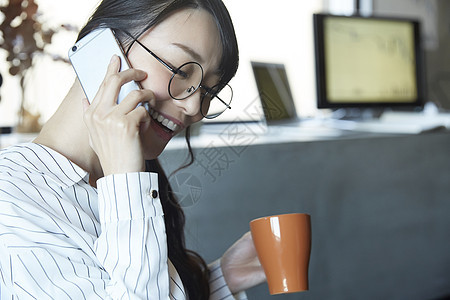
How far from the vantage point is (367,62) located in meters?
1.81

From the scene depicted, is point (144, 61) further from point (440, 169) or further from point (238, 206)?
point (440, 169)

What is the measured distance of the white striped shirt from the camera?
0.61m

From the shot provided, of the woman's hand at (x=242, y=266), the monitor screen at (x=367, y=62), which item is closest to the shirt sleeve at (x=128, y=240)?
the woman's hand at (x=242, y=266)

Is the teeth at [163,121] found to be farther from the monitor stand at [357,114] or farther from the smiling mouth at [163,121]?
the monitor stand at [357,114]

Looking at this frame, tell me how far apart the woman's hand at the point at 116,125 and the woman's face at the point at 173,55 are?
0.04 m

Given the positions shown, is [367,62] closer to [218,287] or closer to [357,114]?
[357,114]

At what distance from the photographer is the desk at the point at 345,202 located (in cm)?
108

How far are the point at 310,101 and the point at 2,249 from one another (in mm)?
1672

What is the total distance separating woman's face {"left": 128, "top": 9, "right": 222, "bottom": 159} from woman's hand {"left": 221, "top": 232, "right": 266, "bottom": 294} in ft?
0.89

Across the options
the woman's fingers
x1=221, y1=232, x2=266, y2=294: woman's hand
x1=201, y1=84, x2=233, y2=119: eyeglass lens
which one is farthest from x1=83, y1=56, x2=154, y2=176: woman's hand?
x1=221, y1=232, x2=266, y2=294: woman's hand

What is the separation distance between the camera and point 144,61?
2.25 feet

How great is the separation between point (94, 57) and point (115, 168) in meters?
0.15

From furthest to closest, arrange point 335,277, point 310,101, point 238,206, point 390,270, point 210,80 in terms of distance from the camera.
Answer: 1. point 310,101
2. point 390,270
3. point 335,277
4. point 238,206
5. point 210,80

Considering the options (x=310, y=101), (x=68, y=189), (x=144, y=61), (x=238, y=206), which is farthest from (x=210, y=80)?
(x=310, y=101)
